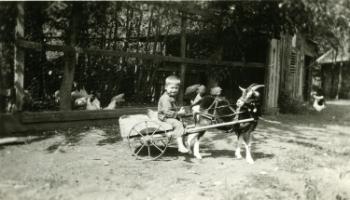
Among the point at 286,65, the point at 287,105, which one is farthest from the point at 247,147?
the point at 286,65

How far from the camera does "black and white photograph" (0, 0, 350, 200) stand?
5762 mm

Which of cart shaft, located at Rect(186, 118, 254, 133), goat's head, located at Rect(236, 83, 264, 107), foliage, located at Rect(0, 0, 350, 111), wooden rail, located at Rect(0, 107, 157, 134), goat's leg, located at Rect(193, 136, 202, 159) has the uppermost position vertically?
foliage, located at Rect(0, 0, 350, 111)

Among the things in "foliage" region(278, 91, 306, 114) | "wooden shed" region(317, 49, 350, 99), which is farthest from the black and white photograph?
"wooden shed" region(317, 49, 350, 99)

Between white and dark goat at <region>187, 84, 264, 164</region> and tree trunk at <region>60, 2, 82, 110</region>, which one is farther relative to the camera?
tree trunk at <region>60, 2, 82, 110</region>

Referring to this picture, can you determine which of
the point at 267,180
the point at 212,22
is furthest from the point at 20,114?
the point at 212,22

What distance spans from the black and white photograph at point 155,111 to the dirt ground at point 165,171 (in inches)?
0.9

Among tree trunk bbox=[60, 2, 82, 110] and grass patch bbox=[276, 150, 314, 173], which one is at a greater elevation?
tree trunk bbox=[60, 2, 82, 110]

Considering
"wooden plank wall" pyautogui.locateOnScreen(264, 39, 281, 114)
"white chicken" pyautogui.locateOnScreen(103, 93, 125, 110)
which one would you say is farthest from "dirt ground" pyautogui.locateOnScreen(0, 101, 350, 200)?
"wooden plank wall" pyautogui.locateOnScreen(264, 39, 281, 114)

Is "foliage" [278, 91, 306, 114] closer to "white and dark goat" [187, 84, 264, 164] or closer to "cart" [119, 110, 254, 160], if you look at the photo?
"white and dark goat" [187, 84, 264, 164]

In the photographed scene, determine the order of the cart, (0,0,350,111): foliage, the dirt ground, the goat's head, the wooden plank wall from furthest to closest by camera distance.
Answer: the wooden plank wall, (0,0,350,111): foliage, the goat's head, the cart, the dirt ground

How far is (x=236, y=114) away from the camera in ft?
23.6

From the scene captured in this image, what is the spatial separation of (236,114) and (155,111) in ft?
5.61

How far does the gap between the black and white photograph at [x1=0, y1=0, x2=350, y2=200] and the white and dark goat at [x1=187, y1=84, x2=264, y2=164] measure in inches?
0.9

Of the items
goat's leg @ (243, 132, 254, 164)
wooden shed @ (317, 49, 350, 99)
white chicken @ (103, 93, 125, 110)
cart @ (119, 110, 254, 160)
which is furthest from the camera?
wooden shed @ (317, 49, 350, 99)
